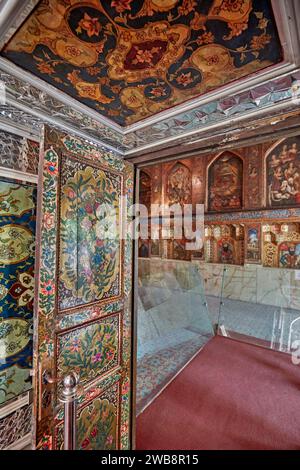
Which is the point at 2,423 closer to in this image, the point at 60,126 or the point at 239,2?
the point at 60,126

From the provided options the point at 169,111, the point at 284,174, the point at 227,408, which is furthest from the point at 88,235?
the point at 284,174

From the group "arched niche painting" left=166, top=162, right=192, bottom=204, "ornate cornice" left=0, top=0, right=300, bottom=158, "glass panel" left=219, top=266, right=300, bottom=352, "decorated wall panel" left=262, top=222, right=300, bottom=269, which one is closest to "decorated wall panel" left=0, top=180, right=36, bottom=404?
"ornate cornice" left=0, top=0, right=300, bottom=158

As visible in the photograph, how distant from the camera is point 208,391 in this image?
247cm

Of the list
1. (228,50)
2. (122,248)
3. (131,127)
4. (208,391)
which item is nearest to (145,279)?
(208,391)

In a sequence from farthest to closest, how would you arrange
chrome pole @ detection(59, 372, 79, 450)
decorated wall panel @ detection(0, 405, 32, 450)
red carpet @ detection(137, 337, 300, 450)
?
1. red carpet @ detection(137, 337, 300, 450)
2. decorated wall panel @ detection(0, 405, 32, 450)
3. chrome pole @ detection(59, 372, 79, 450)

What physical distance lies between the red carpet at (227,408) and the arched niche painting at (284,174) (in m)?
4.49

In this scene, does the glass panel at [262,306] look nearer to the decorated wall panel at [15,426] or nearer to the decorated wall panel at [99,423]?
the decorated wall panel at [99,423]

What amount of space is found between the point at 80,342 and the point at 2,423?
1008 mm

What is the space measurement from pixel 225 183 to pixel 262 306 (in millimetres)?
4205

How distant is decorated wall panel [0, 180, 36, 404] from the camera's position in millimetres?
1507

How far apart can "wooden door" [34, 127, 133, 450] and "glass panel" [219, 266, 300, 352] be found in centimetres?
339

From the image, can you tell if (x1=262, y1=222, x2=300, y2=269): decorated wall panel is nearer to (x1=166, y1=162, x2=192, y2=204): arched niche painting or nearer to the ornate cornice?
(x1=166, y1=162, x2=192, y2=204): arched niche painting

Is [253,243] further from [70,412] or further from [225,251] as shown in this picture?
[70,412]

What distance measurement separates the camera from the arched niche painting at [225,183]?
6.76m
